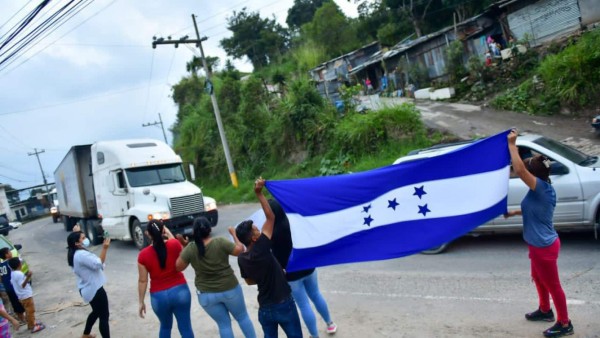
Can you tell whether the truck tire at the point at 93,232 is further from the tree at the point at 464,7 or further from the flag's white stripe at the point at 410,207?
the tree at the point at 464,7

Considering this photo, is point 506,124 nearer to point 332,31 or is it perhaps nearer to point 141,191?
point 141,191

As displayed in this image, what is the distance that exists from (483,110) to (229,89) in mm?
13932

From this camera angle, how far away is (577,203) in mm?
6438

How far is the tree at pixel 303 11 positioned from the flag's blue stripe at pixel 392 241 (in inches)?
2137

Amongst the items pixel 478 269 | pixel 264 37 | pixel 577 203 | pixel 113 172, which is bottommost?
pixel 478 269

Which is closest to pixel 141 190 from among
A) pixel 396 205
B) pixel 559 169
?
pixel 396 205

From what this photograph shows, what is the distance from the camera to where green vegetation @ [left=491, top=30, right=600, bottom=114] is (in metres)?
14.3

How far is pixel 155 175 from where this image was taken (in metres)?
13.4

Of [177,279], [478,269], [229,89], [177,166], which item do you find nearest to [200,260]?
[177,279]

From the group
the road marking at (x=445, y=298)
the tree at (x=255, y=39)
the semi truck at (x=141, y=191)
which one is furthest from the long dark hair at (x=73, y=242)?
the tree at (x=255, y=39)

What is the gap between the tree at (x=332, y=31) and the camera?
1607 inches

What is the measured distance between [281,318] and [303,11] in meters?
56.2

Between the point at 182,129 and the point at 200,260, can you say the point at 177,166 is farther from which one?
the point at 182,129

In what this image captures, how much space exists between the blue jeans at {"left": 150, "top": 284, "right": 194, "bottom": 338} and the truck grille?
7.65 meters
